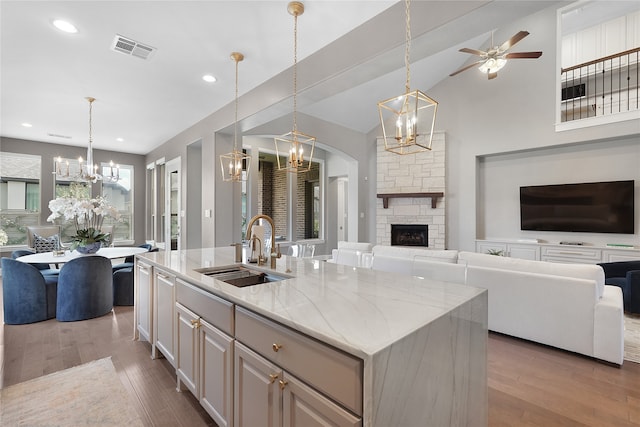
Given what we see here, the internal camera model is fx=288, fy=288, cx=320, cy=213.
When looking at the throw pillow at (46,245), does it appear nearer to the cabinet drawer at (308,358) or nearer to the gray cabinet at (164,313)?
the gray cabinet at (164,313)

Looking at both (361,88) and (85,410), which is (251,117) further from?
(85,410)

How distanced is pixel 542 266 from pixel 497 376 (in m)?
1.20

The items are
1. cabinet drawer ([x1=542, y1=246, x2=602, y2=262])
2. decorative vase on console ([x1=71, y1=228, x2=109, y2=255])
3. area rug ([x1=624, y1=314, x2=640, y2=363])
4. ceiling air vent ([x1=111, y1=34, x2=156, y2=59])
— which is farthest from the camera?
cabinet drawer ([x1=542, y1=246, x2=602, y2=262])

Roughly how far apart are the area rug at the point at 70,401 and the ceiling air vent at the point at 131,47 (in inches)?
119

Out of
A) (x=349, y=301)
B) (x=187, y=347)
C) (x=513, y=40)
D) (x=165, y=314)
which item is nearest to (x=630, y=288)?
(x=513, y=40)

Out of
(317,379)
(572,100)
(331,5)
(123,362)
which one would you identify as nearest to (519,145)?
(572,100)

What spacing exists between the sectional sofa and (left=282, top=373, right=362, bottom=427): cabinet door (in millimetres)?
2507

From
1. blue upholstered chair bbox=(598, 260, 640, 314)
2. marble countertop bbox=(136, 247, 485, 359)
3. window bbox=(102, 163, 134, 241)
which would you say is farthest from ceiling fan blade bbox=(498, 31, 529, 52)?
window bbox=(102, 163, 134, 241)

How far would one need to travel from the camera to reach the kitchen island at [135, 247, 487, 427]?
911 millimetres

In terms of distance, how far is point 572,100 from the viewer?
18.9 ft

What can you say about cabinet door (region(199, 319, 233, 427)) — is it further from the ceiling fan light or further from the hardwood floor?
the ceiling fan light

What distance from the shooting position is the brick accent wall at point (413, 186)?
6.62 m

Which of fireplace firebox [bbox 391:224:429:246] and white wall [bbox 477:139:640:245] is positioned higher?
white wall [bbox 477:139:640:245]

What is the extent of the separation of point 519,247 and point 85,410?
666 cm
